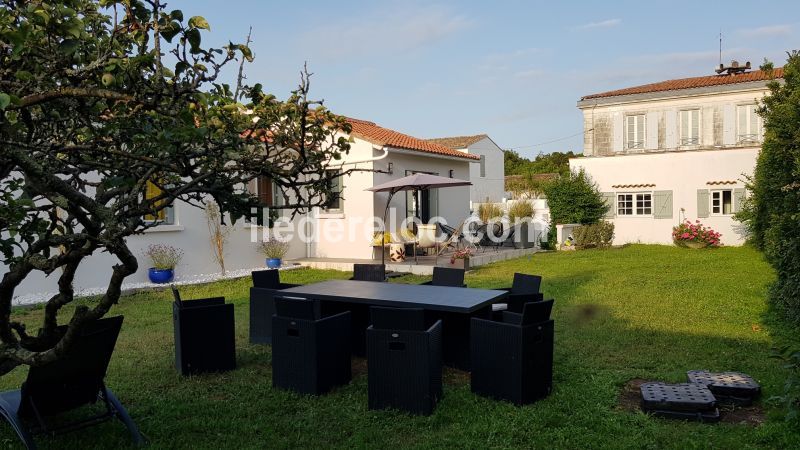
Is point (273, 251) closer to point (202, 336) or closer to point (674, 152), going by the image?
point (202, 336)

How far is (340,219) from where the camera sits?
15.4 m

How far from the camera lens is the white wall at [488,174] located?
3453 cm

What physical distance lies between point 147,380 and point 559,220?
1705cm

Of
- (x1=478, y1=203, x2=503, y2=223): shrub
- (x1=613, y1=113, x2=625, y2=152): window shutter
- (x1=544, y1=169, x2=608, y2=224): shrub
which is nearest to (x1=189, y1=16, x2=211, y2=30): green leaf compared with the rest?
(x1=478, y1=203, x2=503, y2=223): shrub

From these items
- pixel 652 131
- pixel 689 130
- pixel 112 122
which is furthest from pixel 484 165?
pixel 112 122

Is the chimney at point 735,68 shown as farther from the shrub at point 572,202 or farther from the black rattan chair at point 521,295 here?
the black rattan chair at point 521,295

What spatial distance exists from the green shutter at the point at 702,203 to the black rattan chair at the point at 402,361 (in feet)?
59.2

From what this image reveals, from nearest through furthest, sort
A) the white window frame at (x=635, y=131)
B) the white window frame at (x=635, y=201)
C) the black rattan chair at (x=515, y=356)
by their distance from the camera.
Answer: the black rattan chair at (x=515, y=356) → the white window frame at (x=635, y=201) → the white window frame at (x=635, y=131)

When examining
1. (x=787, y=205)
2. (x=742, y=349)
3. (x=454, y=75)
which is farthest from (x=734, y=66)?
(x=742, y=349)

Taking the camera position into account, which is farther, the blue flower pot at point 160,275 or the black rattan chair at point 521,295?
the blue flower pot at point 160,275

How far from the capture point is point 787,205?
7562mm

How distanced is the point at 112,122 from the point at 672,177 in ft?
67.5

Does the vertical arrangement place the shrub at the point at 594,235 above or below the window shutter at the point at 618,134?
below

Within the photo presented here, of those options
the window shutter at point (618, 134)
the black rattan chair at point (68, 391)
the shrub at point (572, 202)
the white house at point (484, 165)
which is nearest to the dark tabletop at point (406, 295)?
the black rattan chair at point (68, 391)
